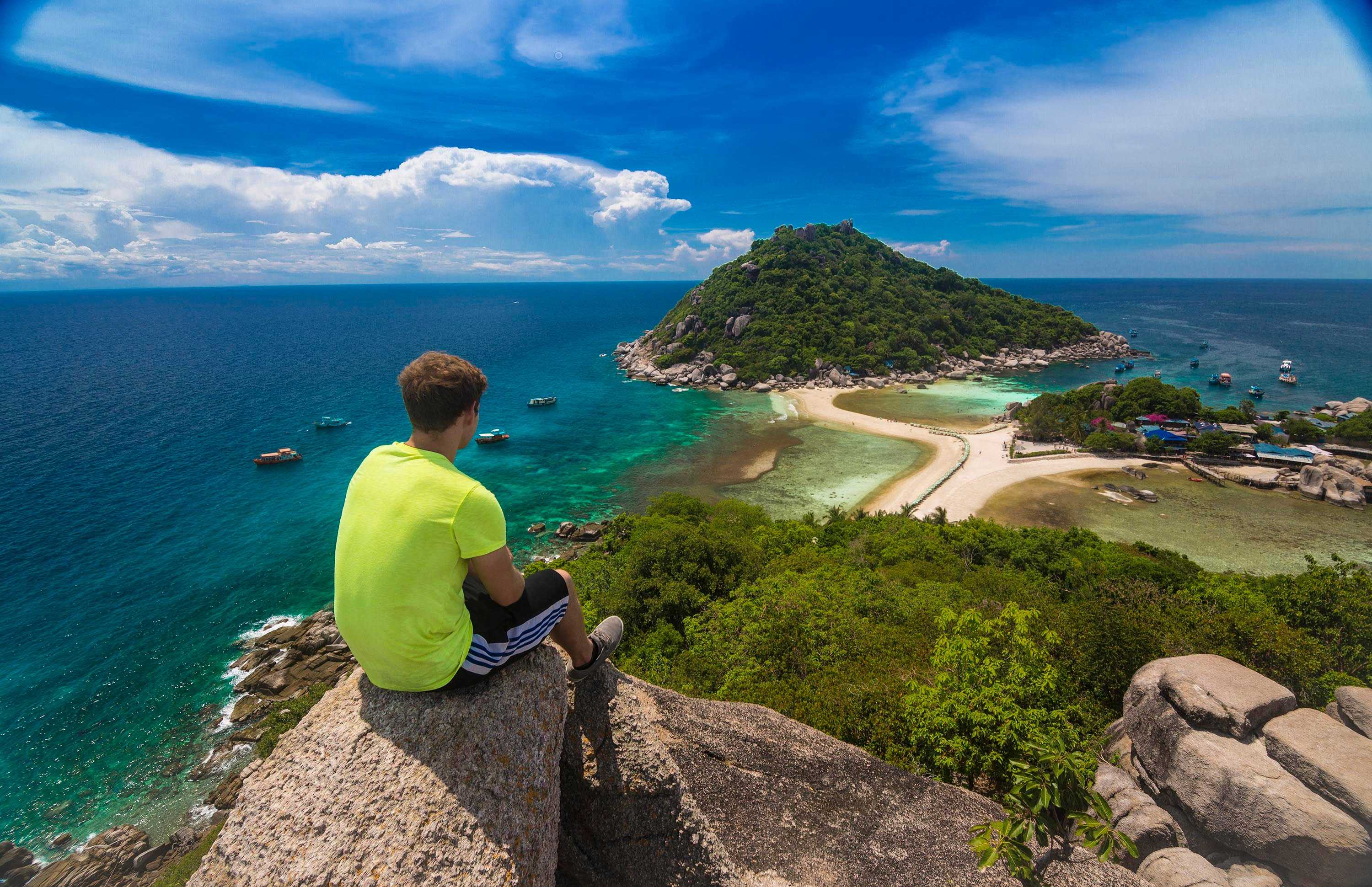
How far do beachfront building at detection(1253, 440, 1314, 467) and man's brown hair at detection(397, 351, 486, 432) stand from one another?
224 feet

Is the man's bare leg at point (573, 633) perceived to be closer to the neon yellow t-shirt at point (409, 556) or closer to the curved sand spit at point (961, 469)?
the neon yellow t-shirt at point (409, 556)

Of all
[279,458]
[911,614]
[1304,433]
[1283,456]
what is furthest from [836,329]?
→ [911,614]

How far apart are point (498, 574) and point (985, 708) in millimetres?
10255

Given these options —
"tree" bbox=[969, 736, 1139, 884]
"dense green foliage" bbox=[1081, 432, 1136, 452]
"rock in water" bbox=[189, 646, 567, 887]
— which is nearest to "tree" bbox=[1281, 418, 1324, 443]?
"dense green foliage" bbox=[1081, 432, 1136, 452]

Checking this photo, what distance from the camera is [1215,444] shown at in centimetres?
4800

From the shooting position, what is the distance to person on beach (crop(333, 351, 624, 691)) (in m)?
3.66

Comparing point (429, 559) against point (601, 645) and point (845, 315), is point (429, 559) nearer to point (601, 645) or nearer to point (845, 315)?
point (601, 645)

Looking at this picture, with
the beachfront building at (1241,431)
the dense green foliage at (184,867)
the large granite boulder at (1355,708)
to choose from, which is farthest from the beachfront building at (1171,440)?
the dense green foliage at (184,867)

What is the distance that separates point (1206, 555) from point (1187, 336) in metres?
141

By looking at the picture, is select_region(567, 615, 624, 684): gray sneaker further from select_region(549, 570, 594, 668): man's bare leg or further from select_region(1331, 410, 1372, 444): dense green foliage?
select_region(1331, 410, 1372, 444): dense green foliage

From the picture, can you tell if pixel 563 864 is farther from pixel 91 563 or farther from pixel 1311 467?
pixel 1311 467

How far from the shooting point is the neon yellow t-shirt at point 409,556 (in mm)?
3656

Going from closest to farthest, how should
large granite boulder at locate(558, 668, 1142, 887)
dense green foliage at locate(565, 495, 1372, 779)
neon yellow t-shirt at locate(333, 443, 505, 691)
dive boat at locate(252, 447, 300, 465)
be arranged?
neon yellow t-shirt at locate(333, 443, 505, 691) → large granite boulder at locate(558, 668, 1142, 887) → dense green foliage at locate(565, 495, 1372, 779) → dive boat at locate(252, 447, 300, 465)

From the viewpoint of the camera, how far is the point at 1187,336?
13225cm
